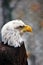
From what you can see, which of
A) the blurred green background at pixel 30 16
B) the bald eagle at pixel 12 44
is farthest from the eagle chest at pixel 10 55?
the blurred green background at pixel 30 16

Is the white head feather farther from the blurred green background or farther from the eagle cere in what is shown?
the blurred green background

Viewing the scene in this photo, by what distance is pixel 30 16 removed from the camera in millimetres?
3104

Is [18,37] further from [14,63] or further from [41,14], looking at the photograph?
[41,14]

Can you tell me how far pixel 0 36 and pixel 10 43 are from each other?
99mm

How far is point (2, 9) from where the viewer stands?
2.97 metres

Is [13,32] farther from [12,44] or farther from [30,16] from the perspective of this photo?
[30,16]

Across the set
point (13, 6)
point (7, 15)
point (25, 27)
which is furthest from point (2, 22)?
point (25, 27)

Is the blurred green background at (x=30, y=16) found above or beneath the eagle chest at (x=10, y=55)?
above

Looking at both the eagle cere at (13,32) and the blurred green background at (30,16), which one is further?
the blurred green background at (30,16)

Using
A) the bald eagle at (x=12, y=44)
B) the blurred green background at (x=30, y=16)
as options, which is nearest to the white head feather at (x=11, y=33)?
the bald eagle at (x=12, y=44)

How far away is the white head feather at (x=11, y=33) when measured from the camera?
89.7 inches

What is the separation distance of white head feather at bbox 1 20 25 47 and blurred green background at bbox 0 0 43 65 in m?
0.49

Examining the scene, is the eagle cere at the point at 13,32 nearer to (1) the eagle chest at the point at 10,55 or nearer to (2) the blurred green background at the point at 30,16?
(1) the eagle chest at the point at 10,55

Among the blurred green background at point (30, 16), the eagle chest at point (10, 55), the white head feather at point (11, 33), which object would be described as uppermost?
the blurred green background at point (30, 16)
